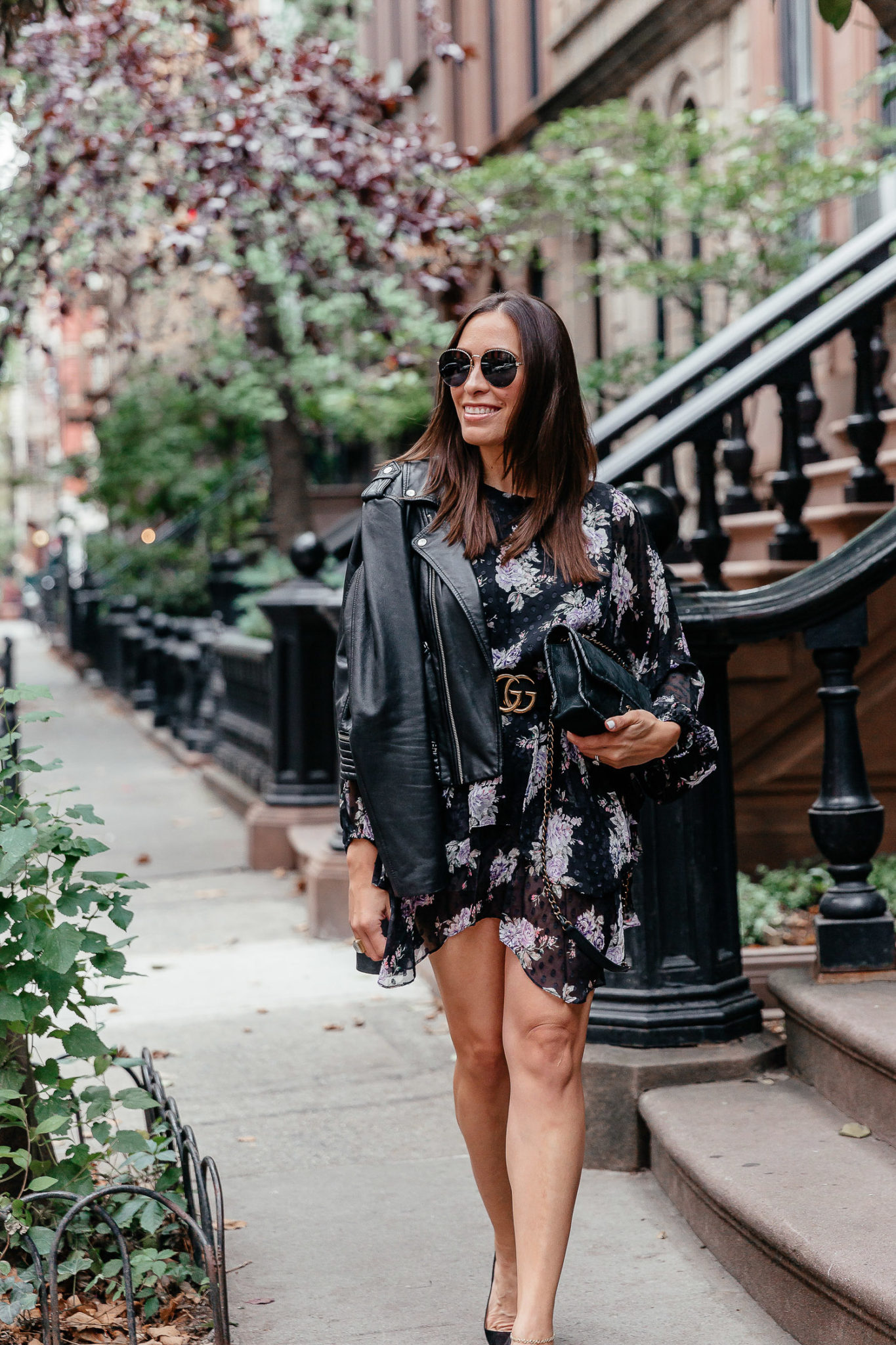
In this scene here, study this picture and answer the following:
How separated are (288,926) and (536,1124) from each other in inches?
171

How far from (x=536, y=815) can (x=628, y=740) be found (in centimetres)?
23

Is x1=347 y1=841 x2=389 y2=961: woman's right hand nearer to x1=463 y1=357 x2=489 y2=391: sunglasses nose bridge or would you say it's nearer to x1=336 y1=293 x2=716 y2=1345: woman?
x1=336 y1=293 x2=716 y2=1345: woman

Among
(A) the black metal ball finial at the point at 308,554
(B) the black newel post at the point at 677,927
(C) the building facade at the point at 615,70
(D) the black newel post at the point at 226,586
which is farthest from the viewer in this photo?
(D) the black newel post at the point at 226,586

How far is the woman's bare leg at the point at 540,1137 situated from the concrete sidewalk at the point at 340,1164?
0.45m

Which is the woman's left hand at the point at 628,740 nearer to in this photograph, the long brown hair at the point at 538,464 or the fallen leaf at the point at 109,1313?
the long brown hair at the point at 538,464

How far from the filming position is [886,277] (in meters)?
5.51

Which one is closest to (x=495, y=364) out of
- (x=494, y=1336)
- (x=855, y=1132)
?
(x=494, y=1336)

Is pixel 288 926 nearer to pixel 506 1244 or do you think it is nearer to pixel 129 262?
pixel 506 1244

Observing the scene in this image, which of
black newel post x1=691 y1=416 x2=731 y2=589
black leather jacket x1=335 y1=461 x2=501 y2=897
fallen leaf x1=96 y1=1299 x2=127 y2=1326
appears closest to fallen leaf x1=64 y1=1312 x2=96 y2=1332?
fallen leaf x1=96 y1=1299 x2=127 y2=1326

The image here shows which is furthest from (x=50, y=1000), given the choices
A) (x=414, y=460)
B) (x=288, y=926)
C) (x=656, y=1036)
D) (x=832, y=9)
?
(x=288, y=926)

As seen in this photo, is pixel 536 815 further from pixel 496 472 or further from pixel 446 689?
pixel 496 472

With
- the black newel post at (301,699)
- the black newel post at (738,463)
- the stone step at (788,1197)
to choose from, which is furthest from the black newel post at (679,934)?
the black newel post at (301,699)

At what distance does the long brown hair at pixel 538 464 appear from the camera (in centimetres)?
279

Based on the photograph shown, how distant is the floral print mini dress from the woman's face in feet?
0.47
